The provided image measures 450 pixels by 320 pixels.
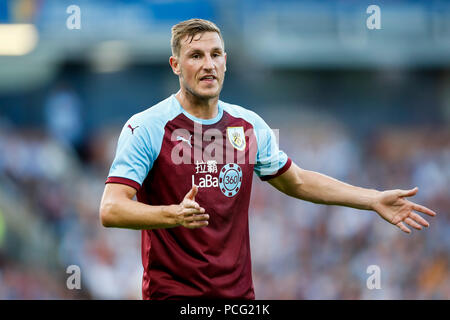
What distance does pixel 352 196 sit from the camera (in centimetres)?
523

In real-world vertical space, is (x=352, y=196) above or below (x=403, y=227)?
above

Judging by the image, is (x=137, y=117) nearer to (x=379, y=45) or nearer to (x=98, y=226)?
(x=98, y=226)

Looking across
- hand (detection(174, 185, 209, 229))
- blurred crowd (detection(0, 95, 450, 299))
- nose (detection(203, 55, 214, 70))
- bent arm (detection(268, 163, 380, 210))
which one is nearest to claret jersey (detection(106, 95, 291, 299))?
nose (detection(203, 55, 214, 70))

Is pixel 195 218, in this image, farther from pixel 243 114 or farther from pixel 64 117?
pixel 64 117

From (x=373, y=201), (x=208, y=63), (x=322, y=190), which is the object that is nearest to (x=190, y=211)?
(x=208, y=63)

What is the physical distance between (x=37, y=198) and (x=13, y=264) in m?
2.27

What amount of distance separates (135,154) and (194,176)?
410 millimetres

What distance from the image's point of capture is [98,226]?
14.5 meters

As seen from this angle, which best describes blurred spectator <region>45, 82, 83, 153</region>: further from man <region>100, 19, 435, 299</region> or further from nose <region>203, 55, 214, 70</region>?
nose <region>203, 55, 214, 70</region>

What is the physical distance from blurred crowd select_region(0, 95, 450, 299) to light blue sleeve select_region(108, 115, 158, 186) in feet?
27.0

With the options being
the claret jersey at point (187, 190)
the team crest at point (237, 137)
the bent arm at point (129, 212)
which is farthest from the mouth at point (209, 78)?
the bent arm at point (129, 212)

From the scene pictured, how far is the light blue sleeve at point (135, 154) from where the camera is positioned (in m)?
4.57

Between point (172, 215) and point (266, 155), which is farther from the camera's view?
point (266, 155)

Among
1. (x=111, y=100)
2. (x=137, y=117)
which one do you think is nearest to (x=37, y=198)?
(x=111, y=100)
